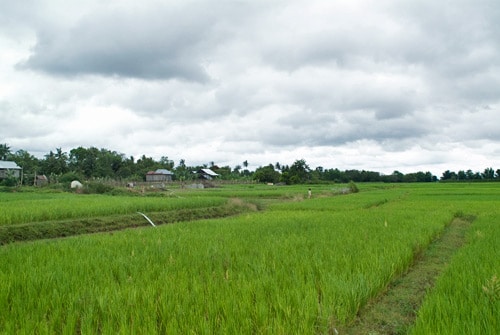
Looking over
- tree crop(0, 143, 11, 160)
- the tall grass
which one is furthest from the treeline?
the tall grass

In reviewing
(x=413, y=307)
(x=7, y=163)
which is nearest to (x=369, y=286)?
(x=413, y=307)

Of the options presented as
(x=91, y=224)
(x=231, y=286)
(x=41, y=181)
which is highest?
(x=41, y=181)

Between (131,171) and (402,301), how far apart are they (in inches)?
2453

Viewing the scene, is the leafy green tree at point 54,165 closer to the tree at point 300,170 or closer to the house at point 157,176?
the house at point 157,176

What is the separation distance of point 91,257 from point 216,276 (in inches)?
79.5

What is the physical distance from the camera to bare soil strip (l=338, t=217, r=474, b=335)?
3225 millimetres

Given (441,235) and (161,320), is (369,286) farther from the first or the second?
(441,235)

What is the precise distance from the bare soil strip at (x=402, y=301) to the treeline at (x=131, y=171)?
36.7m

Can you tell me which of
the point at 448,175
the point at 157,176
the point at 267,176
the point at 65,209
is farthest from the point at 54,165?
the point at 448,175

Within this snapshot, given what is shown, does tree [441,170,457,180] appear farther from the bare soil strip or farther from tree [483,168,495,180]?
the bare soil strip

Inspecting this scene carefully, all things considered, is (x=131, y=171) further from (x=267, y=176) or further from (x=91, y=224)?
(x=91, y=224)

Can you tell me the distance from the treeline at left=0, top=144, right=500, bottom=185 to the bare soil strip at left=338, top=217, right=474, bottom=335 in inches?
1446

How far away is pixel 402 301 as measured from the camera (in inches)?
155

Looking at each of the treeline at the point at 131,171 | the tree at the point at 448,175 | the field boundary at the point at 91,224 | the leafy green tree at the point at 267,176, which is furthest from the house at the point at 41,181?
the tree at the point at 448,175
